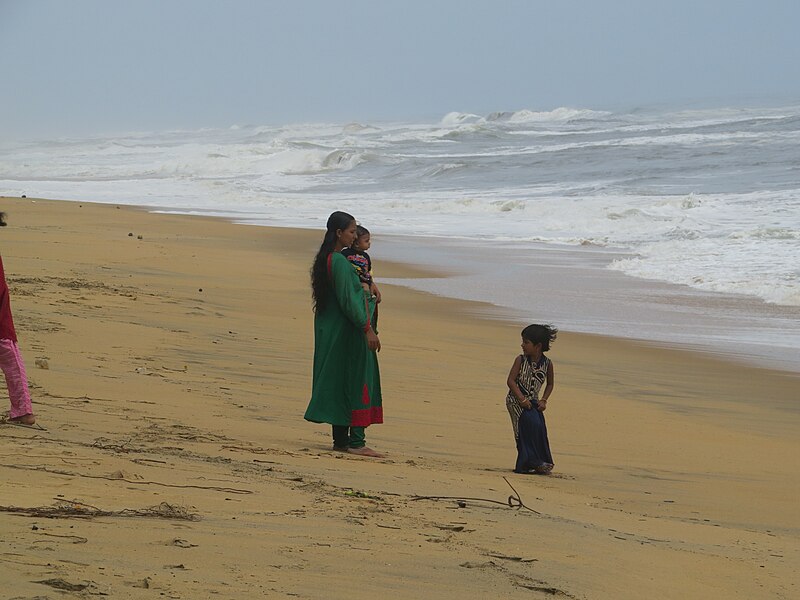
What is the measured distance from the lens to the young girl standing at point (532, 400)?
579 cm

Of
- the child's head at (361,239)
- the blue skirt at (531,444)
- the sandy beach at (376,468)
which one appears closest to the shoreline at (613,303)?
the sandy beach at (376,468)

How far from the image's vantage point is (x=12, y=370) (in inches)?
207

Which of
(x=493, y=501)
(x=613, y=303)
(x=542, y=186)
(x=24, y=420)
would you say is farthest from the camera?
(x=542, y=186)

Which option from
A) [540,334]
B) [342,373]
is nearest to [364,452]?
[342,373]

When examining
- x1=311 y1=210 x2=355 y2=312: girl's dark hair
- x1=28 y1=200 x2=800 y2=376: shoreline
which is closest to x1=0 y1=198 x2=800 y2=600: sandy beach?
x1=28 y1=200 x2=800 y2=376: shoreline

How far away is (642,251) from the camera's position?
1964 cm

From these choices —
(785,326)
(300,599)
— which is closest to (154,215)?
(785,326)

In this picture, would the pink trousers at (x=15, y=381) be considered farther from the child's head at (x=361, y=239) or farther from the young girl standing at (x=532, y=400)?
the young girl standing at (x=532, y=400)

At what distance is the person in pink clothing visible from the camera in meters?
5.21

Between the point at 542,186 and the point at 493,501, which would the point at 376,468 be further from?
the point at 542,186

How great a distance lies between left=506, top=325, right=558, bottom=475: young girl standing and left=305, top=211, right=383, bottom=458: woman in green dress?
2.58 ft

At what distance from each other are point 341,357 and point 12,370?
172 centimetres

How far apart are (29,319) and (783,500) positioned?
232 inches

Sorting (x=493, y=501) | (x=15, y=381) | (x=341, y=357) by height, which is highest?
(x=341, y=357)
